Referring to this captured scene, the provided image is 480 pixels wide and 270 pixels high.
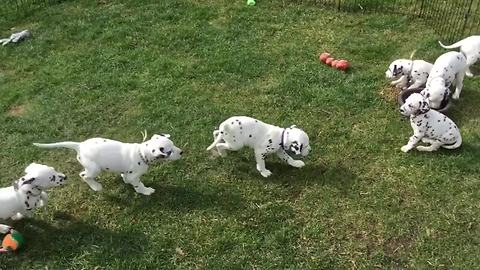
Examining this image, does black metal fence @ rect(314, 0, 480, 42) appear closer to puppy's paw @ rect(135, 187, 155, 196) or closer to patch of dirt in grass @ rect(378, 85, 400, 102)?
patch of dirt in grass @ rect(378, 85, 400, 102)

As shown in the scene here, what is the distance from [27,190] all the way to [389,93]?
437cm

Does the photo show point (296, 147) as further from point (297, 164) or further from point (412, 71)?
point (412, 71)

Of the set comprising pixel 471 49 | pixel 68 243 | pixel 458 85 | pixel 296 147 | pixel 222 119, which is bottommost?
pixel 68 243

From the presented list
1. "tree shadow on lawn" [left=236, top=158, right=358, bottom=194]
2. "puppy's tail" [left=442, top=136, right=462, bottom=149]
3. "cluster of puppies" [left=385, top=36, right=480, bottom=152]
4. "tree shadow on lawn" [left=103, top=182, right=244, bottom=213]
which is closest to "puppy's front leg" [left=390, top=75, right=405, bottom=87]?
"cluster of puppies" [left=385, top=36, right=480, bottom=152]

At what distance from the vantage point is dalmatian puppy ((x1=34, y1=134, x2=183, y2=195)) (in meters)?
5.31

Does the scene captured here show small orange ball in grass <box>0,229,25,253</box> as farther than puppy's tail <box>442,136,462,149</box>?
No

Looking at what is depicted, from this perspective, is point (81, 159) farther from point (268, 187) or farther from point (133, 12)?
point (133, 12)

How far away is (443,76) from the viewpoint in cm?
648

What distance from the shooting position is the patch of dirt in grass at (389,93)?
6.95 m

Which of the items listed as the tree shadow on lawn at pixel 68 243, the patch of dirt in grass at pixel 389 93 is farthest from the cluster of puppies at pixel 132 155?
the patch of dirt in grass at pixel 389 93

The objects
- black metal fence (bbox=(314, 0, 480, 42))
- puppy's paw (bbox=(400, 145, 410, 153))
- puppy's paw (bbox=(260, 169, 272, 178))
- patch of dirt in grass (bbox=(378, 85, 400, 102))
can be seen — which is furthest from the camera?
black metal fence (bbox=(314, 0, 480, 42))

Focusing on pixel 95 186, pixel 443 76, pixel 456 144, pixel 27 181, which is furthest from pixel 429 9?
pixel 27 181

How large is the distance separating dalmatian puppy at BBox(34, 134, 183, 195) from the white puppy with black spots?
348 mm

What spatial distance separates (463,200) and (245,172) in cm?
220
